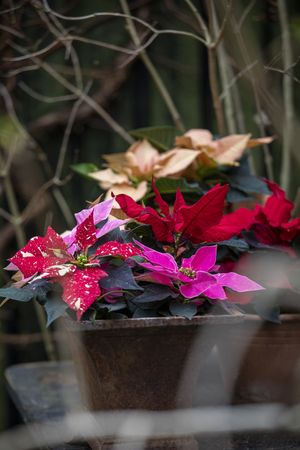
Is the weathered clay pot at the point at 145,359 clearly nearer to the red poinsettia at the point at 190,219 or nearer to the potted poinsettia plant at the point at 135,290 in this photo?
the potted poinsettia plant at the point at 135,290

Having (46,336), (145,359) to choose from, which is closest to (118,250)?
(145,359)

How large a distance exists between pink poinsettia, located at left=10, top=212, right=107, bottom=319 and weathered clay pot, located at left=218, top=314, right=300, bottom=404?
0.31 m

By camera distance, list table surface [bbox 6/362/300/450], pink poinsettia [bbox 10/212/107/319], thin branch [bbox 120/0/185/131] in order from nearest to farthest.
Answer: pink poinsettia [bbox 10/212/107/319]
table surface [bbox 6/362/300/450]
thin branch [bbox 120/0/185/131]

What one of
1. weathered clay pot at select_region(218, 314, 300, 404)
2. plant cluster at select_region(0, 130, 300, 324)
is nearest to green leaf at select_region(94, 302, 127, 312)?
plant cluster at select_region(0, 130, 300, 324)

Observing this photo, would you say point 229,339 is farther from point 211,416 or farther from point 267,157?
point 211,416

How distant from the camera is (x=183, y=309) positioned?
0.92 metres

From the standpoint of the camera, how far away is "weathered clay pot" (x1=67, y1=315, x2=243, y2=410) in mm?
927

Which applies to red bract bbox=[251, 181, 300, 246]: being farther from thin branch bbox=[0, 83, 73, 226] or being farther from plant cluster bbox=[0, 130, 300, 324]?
thin branch bbox=[0, 83, 73, 226]

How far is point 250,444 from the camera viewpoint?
104 centimetres

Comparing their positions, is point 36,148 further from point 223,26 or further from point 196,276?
point 196,276

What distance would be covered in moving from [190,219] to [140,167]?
1.30 feet

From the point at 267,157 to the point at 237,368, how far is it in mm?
602

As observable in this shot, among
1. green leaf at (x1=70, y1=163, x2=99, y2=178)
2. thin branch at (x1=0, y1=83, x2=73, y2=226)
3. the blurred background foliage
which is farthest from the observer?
the blurred background foliage

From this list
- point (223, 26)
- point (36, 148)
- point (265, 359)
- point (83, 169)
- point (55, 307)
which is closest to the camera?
point (55, 307)
